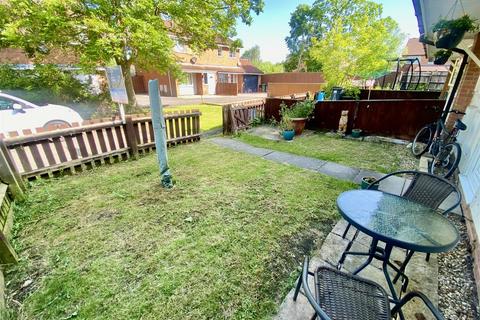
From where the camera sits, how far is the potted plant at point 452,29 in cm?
345

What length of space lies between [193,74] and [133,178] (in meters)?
19.5

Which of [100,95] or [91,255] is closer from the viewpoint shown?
[91,255]

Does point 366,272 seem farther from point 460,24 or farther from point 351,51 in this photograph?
point 351,51

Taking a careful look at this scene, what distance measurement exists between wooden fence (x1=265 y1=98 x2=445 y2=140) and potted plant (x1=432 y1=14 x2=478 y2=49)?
2.45 meters

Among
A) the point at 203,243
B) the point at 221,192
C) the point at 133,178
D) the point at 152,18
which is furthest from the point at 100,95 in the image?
the point at 203,243

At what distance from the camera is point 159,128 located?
3.45 meters

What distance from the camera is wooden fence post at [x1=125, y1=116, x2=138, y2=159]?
4.78m

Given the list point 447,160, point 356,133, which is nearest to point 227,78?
point 356,133

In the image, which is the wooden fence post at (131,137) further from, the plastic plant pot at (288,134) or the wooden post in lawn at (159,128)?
the plastic plant pot at (288,134)

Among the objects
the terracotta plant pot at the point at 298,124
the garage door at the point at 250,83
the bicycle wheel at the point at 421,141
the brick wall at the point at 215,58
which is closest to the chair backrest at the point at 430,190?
the bicycle wheel at the point at 421,141

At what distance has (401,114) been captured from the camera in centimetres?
624

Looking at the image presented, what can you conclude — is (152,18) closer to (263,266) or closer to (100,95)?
(100,95)

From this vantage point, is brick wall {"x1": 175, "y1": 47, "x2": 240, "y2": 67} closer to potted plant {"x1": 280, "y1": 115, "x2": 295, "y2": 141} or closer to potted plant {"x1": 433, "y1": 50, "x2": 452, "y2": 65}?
potted plant {"x1": 280, "y1": 115, "x2": 295, "y2": 141}

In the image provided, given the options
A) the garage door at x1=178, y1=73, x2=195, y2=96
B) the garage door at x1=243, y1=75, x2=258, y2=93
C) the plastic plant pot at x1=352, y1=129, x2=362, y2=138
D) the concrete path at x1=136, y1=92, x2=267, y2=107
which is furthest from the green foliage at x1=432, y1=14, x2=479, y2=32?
the garage door at x1=243, y1=75, x2=258, y2=93
